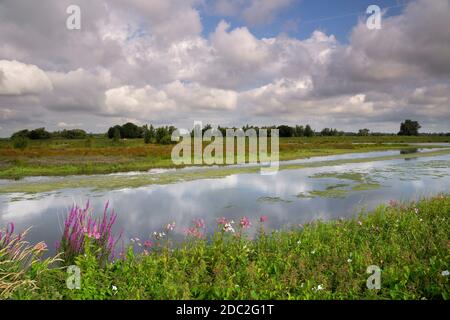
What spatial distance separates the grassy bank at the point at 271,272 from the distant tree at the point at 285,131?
107084 millimetres

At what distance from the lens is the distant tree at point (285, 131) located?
375ft

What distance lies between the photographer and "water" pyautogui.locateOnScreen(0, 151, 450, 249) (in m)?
11.5

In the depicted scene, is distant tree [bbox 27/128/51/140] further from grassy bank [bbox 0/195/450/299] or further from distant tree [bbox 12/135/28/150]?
grassy bank [bbox 0/195/450/299]

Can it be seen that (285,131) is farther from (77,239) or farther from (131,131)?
(77,239)

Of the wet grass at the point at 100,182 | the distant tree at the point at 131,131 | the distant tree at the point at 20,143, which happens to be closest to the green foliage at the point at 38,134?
the distant tree at the point at 131,131

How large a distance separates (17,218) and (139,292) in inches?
370

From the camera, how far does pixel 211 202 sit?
14789 mm

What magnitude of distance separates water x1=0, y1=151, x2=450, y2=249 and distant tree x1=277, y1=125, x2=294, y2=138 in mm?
92867

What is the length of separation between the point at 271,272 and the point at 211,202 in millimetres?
8956

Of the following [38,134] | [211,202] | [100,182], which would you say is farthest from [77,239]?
[38,134]

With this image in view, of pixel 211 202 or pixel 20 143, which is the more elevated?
pixel 20 143

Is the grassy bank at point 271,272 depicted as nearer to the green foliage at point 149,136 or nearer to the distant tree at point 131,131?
the green foliage at point 149,136

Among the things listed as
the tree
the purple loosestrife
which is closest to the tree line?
the tree

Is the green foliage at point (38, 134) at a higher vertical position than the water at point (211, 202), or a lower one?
higher
